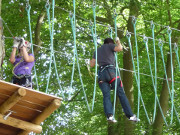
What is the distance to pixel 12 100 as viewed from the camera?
173 inches

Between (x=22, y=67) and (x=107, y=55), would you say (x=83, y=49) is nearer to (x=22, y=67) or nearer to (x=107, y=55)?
(x=107, y=55)

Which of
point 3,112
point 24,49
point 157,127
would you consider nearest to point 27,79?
point 24,49

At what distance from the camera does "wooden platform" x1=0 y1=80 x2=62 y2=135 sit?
171 inches

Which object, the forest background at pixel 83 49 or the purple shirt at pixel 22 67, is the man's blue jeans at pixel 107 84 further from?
the forest background at pixel 83 49

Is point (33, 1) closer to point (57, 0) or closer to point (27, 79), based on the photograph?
point (57, 0)

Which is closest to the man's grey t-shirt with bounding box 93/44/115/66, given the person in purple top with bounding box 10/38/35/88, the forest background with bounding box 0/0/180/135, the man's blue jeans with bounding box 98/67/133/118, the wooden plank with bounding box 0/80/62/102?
the man's blue jeans with bounding box 98/67/133/118

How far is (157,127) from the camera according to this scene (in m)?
11.6

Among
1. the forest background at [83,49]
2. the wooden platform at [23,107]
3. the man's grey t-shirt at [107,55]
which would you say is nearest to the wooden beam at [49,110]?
the wooden platform at [23,107]

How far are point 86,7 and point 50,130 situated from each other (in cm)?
334

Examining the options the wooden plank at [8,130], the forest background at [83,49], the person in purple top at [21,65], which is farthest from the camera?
the forest background at [83,49]

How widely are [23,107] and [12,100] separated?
1.30 ft

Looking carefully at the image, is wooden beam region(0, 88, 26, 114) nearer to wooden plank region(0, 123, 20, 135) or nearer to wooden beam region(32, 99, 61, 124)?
wooden beam region(32, 99, 61, 124)

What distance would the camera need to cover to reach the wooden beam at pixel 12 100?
427 centimetres

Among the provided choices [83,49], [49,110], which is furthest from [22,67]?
[83,49]
